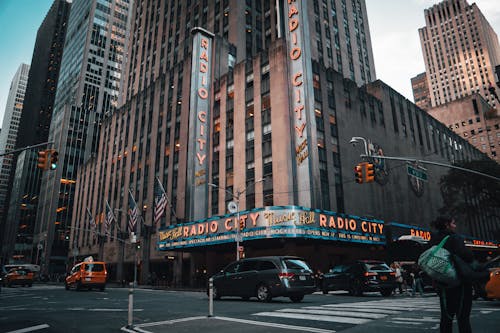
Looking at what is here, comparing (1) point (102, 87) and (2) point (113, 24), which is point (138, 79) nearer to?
(1) point (102, 87)

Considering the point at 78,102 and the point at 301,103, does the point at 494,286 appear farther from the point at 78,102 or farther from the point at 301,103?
the point at 78,102

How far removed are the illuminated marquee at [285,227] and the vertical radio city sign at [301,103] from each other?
381 cm

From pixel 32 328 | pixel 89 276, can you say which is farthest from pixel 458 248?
pixel 89 276

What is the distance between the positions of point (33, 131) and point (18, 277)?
151309mm

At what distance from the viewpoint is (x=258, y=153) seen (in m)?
39.7

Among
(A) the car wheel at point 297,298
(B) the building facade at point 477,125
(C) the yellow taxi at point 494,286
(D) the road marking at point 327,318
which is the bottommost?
(A) the car wheel at point 297,298

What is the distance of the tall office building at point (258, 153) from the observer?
3534 cm

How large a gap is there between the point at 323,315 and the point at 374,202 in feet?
120

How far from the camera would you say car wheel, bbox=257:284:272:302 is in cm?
1407

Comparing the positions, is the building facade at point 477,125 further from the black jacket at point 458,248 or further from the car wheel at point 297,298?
the black jacket at point 458,248

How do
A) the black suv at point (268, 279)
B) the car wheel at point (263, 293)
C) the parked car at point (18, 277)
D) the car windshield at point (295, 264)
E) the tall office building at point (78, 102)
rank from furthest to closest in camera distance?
the tall office building at point (78, 102) → the parked car at point (18, 277) → the car windshield at point (295, 264) → the car wheel at point (263, 293) → the black suv at point (268, 279)

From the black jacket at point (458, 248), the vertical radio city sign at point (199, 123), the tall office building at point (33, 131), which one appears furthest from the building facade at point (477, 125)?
the tall office building at point (33, 131)

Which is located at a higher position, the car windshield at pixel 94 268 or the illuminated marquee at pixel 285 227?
the illuminated marquee at pixel 285 227

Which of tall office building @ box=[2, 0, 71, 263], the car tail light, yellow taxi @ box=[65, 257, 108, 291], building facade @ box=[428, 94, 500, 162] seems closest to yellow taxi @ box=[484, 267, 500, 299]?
the car tail light
